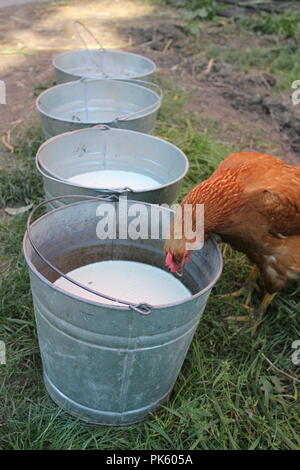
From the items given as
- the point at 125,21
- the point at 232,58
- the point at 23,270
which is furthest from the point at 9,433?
the point at 125,21

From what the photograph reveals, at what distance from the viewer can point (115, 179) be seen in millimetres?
2773

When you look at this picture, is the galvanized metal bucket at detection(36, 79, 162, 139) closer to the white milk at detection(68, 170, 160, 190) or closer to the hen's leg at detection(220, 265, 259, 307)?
the white milk at detection(68, 170, 160, 190)

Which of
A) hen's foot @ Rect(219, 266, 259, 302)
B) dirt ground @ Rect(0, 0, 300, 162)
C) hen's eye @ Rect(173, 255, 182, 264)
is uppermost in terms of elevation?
hen's eye @ Rect(173, 255, 182, 264)

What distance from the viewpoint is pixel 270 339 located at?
257 centimetres

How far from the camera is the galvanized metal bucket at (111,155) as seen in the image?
98.7 inches

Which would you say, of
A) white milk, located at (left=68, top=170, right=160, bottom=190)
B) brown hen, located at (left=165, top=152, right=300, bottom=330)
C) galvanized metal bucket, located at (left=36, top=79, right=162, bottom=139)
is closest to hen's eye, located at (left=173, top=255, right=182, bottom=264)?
brown hen, located at (left=165, top=152, right=300, bottom=330)

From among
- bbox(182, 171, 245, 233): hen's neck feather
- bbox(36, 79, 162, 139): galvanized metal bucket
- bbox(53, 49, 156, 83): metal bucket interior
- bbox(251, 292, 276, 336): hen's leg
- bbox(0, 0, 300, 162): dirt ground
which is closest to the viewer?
bbox(182, 171, 245, 233): hen's neck feather

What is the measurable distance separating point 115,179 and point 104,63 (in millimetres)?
1904

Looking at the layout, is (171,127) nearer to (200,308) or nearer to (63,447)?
(200,308)

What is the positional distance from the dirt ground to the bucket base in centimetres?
271

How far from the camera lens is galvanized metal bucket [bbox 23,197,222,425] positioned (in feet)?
5.04

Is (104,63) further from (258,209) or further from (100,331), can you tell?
(100,331)

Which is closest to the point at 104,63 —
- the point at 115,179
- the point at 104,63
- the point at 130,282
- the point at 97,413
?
the point at 104,63

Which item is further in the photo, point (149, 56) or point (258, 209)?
point (149, 56)
